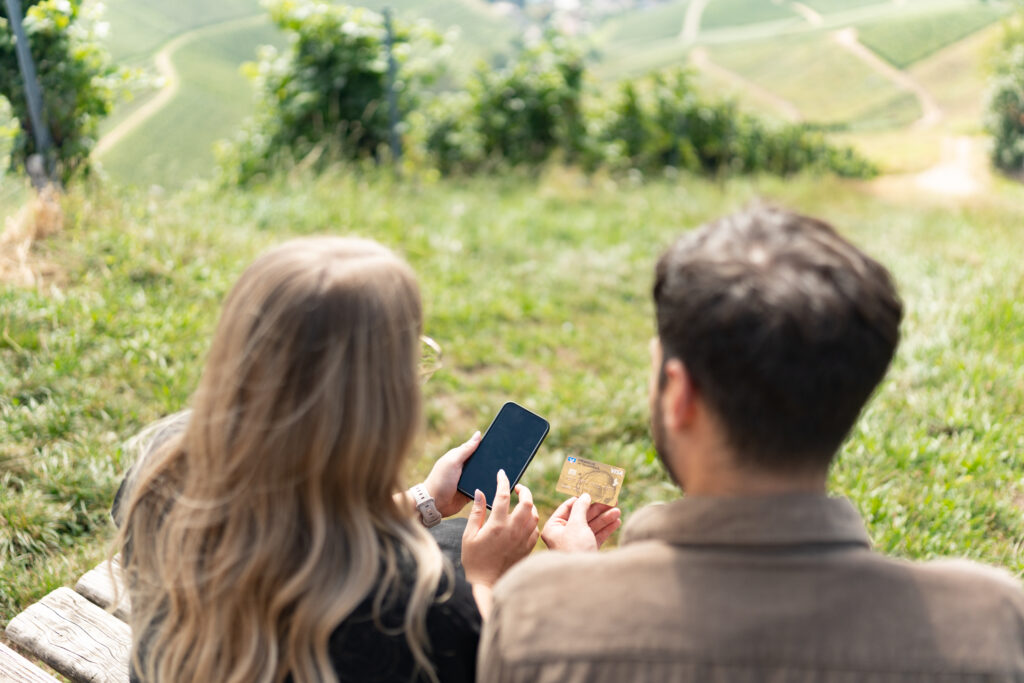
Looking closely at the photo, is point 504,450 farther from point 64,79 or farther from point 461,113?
point 461,113

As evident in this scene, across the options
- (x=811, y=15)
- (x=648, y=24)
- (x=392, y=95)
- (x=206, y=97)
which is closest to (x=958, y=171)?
(x=392, y=95)

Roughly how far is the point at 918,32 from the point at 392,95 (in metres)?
30.6

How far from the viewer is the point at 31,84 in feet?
15.2

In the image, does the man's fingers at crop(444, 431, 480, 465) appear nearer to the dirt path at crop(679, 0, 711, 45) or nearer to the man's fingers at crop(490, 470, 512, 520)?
the man's fingers at crop(490, 470, 512, 520)

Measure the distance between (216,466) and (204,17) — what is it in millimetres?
28734

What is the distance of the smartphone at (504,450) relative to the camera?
6.68ft

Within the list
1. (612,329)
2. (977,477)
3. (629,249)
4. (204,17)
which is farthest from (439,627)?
(204,17)

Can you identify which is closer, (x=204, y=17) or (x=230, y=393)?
(x=230, y=393)

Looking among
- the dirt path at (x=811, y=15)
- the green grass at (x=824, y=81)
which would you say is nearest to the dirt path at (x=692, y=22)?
the green grass at (x=824, y=81)

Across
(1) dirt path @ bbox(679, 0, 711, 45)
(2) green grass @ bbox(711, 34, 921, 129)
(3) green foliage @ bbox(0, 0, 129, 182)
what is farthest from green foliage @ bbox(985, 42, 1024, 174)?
(1) dirt path @ bbox(679, 0, 711, 45)

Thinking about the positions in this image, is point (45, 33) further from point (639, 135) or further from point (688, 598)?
point (639, 135)

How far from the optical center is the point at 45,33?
15.6 ft

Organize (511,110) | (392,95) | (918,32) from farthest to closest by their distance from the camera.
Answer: (918,32)
(511,110)
(392,95)

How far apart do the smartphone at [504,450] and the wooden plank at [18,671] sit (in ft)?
3.75
